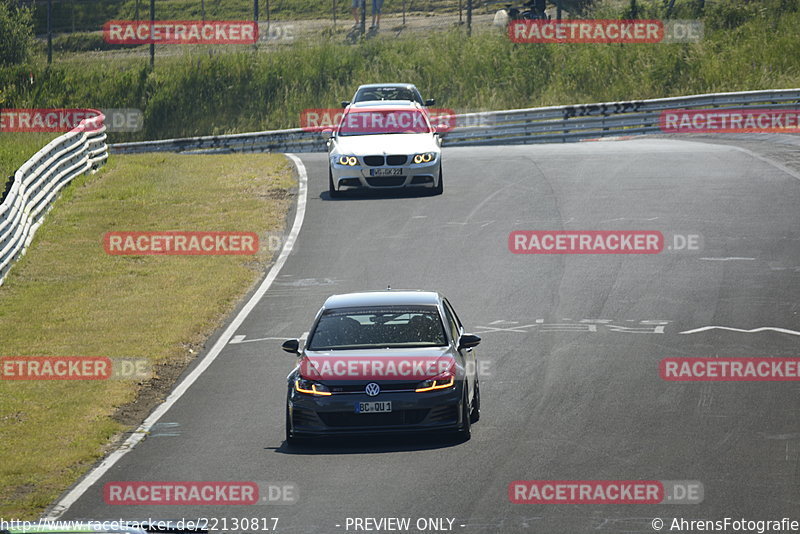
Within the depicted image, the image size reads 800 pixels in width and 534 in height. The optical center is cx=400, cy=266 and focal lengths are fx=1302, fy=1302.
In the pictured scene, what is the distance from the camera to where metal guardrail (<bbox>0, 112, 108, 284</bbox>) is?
22.9m

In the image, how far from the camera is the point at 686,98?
37.8 meters

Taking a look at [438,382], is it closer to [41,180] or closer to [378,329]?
[378,329]

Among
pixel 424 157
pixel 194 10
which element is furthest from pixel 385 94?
pixel 194 10

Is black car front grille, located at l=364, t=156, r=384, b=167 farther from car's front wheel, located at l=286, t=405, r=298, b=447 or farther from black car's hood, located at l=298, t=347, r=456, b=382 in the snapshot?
car's front wheel, located at l=286, t=405, r=298, b=447

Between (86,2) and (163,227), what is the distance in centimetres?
8086

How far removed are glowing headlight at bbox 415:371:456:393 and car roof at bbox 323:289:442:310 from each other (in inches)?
49.6

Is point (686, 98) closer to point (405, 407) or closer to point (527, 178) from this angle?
point (527, 178)

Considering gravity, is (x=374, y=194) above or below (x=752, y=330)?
above

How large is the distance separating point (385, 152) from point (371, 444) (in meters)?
14.3

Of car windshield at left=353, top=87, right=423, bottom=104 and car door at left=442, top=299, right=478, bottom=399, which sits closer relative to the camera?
car door at left=442, top=299, right=478, bottom=399

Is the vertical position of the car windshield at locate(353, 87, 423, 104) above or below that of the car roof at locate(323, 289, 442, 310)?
above

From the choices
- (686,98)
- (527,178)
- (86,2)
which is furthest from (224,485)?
(86,2)

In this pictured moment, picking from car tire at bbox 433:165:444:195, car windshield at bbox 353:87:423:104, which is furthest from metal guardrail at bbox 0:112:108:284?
car tire at bbox 433:165:444:195

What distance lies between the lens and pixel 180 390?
49.3 ft
